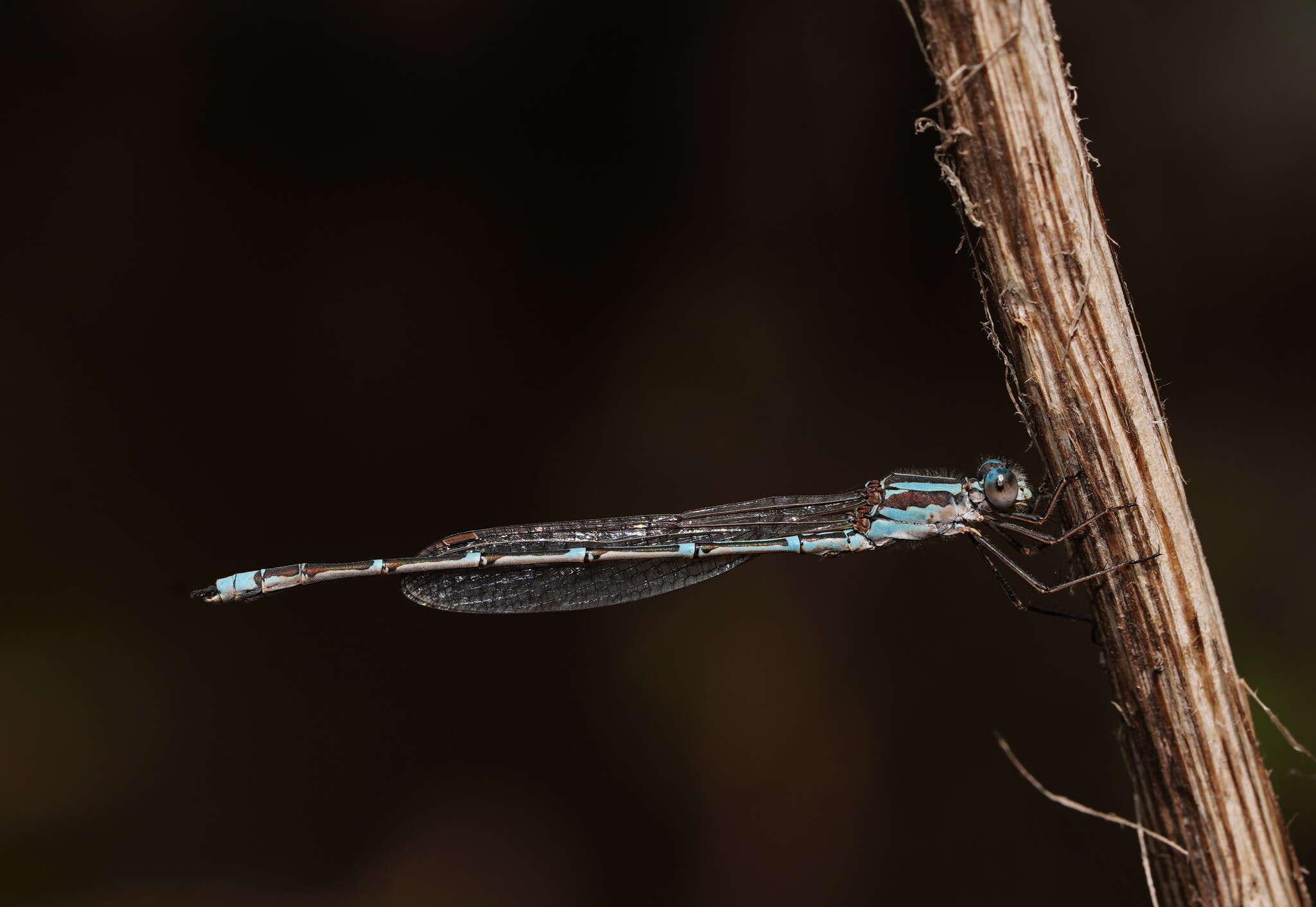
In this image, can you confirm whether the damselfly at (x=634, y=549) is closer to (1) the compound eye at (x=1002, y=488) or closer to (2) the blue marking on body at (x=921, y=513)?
(2) the blue marking on body at (x=921, y=513)

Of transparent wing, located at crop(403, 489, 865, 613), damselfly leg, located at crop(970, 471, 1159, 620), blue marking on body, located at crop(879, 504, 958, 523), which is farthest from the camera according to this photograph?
transparent wing, located at crop(403, 489, 865, 613)

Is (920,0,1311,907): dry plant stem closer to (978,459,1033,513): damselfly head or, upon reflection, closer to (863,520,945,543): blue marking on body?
(978,459,1033,513): damselfly head

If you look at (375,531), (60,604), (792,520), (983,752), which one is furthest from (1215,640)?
(60,604)

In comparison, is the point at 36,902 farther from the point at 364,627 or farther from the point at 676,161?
the point at 676,161

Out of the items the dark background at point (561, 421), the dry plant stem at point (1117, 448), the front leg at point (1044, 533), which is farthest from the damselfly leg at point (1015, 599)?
the dark background at point (561, 421)

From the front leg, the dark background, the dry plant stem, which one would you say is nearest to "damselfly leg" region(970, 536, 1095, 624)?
the front leg

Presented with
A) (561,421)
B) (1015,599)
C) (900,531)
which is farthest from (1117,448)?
(561,421)

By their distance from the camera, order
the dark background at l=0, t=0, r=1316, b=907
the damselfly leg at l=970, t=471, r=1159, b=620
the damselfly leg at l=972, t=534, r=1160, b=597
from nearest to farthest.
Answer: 1. the damselfly leg at l=972, t=534, r=1160, b=597
2. the damselfly leg at l=970, t=471, r=1159, b=620
3. the dark background at l=0, t=0, r=1316, b=907

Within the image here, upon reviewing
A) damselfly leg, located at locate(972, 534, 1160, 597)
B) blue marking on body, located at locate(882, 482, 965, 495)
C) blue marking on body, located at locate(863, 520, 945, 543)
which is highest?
blue marking on body, located at locate(882, 482, 965, 495)
